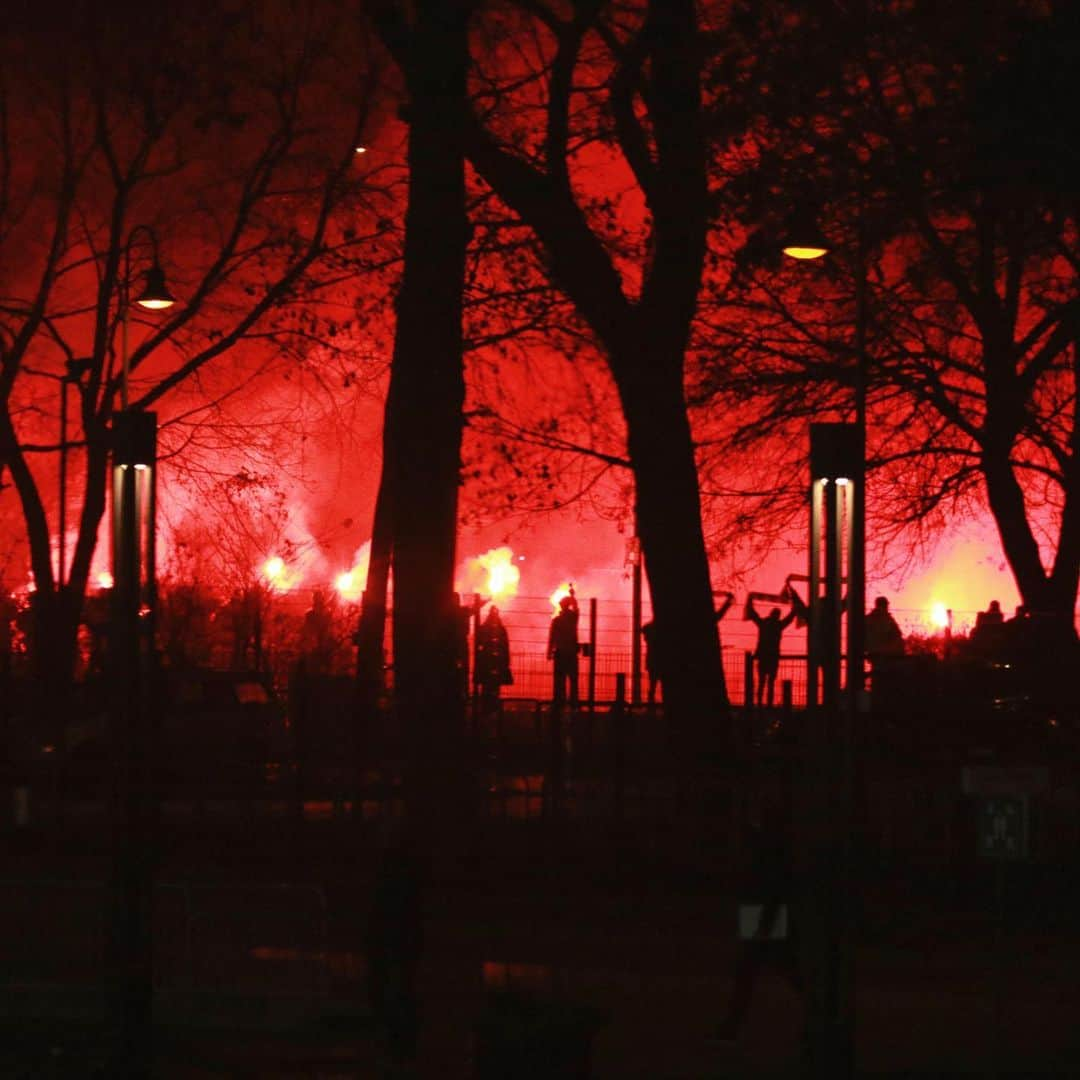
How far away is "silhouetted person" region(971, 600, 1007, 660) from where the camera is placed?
1147 inches

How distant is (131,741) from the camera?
13.1 meters

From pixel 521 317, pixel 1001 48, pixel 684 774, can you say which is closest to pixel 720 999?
pixel 684 774

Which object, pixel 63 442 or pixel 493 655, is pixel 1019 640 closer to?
pixel 493 655

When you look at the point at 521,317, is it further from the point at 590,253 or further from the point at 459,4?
the point at 459,4

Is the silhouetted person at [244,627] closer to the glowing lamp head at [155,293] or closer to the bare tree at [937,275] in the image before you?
the glowing lamp head at [155,293]

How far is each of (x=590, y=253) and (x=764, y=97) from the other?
3.41 metres

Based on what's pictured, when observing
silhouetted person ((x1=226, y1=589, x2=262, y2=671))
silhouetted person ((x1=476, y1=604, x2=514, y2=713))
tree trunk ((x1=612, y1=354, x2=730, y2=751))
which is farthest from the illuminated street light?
tree trunk ((x1=612, y1=354, x2=730, y2=751))

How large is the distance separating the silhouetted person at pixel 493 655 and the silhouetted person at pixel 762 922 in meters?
12.5

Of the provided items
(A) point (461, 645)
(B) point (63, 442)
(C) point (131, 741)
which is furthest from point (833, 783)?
(B) point (63, 442)

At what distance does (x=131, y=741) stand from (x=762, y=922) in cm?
422

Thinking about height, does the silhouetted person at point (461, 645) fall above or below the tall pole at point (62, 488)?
below

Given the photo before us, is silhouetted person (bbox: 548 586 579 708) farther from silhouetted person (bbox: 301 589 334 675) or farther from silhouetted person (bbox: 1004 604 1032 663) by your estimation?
silhouetted person (bbox: 301 589 334 675)

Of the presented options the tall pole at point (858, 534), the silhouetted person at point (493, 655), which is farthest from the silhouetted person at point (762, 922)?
the silhouetted person at point (493, 655)

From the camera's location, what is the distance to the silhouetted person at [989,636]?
29.1 metres
